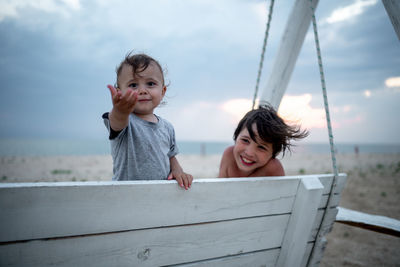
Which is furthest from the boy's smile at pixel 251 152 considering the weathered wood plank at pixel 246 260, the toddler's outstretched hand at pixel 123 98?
the toddler's outstretched hand at pixel 123 98

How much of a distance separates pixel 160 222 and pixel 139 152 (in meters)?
0.71

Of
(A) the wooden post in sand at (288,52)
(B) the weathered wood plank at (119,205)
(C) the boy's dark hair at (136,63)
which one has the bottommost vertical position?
(B) the weathered wood plank at (119,205)

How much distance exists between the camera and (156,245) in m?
1.06

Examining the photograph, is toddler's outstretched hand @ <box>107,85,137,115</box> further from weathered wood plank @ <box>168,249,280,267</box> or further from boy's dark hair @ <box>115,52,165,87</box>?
weathered wood plank @ <box>168,249,280,267</box>

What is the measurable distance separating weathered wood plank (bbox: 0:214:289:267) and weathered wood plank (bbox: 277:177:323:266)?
53 mm

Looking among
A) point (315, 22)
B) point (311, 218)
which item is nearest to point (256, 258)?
point (311, 218)

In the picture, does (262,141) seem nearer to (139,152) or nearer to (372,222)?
(139,152)

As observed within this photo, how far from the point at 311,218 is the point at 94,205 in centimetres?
134

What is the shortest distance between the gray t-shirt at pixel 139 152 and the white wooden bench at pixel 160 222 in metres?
0.64

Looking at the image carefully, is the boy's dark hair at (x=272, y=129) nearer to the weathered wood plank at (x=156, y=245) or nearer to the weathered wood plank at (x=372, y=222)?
the weathered wood plank at (x=156, y=245)

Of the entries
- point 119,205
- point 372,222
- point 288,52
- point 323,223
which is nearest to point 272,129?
point 323,223

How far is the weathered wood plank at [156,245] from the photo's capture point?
32.6 inches

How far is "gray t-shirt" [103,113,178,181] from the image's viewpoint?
1.56 meters

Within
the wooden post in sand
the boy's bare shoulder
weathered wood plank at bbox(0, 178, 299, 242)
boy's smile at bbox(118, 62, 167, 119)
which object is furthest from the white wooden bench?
the wooden post in sand
